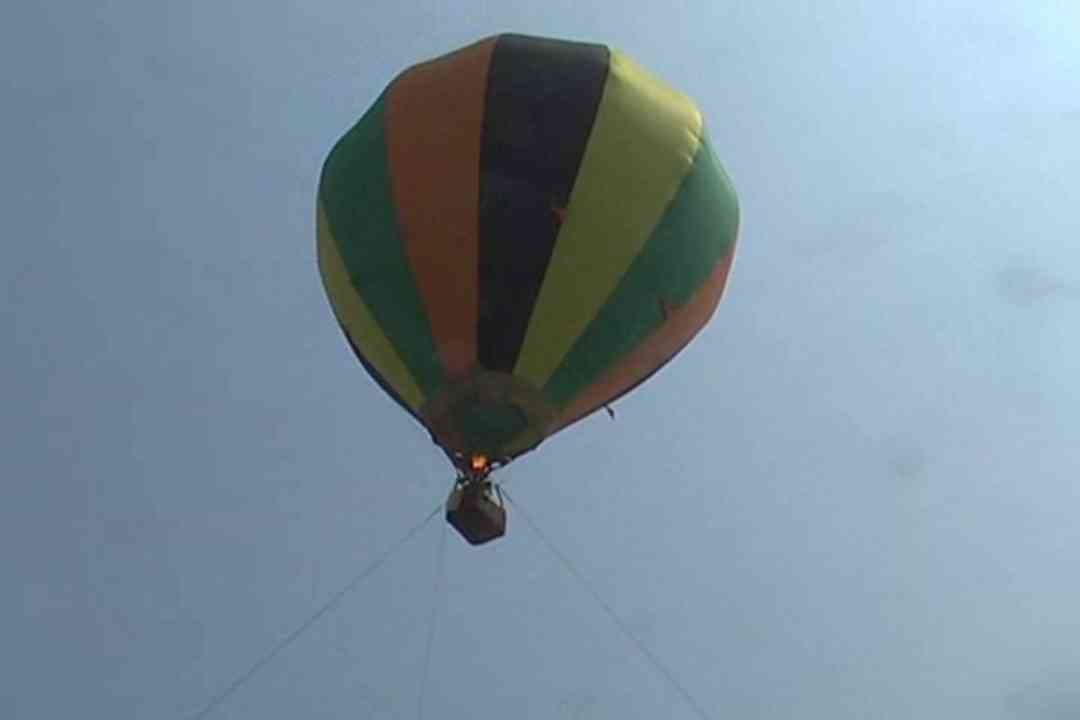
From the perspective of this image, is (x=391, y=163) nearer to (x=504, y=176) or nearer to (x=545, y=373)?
→ (x=504, y=176)

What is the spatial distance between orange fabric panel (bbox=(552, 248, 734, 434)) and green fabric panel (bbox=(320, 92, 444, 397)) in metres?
0.47

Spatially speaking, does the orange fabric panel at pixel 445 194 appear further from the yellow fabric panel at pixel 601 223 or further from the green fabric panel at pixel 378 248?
the yellow fabric panel at pixel 601 223

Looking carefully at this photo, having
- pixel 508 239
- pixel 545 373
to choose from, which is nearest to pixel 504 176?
pixel 508 239

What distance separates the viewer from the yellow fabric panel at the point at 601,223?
641 centimetres

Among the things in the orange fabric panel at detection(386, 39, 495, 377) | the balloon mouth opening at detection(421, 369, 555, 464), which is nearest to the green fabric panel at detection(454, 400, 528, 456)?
the balloon mouth opening at detection(421, 369, 555, 464)

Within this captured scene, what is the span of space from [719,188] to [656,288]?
436 millimetres

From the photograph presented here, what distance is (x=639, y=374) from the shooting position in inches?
265

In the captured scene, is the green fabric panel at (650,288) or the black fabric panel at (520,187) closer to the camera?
the black fabric panel at (520,187)

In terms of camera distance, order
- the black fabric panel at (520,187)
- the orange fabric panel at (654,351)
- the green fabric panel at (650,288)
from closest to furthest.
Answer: the black fabric panel at (520,187) < the green fabric panel at (650,288) < the orange fabric panel at (654,351)

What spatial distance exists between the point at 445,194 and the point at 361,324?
520mm

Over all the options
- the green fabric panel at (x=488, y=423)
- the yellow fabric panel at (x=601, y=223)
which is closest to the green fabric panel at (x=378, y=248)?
the green fabric panel at (x=488, y=423)

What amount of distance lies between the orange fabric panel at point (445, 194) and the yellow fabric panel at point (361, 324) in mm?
209

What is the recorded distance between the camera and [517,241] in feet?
21.0

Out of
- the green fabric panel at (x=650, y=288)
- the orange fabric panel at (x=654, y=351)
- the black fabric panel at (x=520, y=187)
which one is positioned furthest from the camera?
the orange fabric panel at (x=654, y=351)
